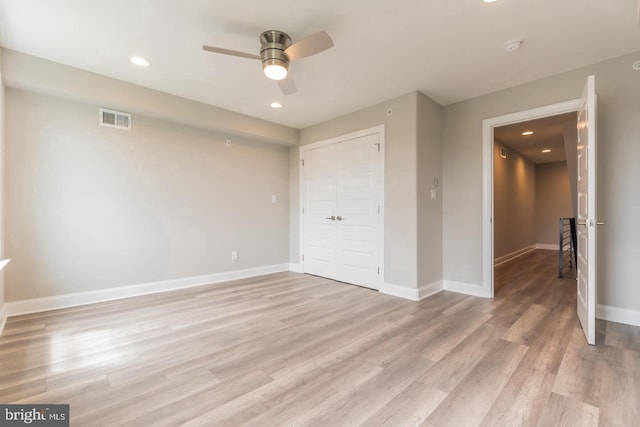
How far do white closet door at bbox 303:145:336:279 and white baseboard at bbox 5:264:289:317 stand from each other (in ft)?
3.31

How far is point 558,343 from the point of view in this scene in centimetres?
229

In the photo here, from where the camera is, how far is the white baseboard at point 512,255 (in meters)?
5.67

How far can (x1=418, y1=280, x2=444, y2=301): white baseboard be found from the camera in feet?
11.6

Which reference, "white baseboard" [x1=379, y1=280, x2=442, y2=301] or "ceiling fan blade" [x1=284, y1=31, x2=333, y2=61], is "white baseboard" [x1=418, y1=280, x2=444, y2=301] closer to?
"white baseboard" [x1=379, y1=280, x2=442, y2=301]

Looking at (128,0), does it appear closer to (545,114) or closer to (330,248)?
(330,248)

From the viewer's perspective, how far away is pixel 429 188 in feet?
12.3

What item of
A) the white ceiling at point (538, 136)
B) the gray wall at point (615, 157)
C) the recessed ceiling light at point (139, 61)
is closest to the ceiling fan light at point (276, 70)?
the recessed ceiling light at point (139, 61)

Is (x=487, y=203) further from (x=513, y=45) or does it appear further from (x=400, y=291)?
(x=513, y=45)

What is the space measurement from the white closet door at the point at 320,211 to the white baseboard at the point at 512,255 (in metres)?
3.19

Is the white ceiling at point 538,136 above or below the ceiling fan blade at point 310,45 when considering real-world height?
above

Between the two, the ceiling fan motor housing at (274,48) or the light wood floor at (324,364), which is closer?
the light wood floor at (324,364)

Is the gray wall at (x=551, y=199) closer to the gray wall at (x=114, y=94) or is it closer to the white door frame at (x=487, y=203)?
the white door frame at (x=487, y=203)

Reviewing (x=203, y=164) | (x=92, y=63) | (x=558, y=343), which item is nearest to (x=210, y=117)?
(x=203, y=164)

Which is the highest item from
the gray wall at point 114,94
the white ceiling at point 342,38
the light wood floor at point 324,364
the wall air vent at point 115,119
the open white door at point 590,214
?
the white ceiling at point 342,38
